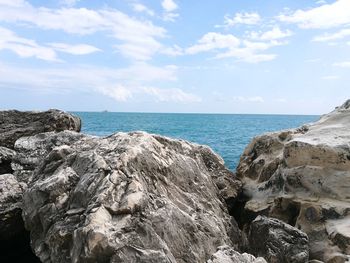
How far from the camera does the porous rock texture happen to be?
732 centimetres

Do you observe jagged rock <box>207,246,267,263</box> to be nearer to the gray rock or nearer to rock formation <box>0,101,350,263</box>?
rock formation <box>0,101,350,263</box>

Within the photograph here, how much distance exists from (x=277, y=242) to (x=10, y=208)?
4744 millimetres

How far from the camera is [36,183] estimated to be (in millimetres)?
7039

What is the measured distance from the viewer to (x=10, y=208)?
7797 millimetres

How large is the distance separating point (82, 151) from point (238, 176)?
15.2 feet

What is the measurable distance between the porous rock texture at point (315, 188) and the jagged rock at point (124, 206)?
1.27 metres

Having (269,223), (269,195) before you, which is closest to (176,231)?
(269,223)

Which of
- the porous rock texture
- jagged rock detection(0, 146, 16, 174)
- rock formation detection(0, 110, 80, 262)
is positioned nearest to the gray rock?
rock formation detection(0, 110, 80, 262)

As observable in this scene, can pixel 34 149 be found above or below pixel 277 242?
above

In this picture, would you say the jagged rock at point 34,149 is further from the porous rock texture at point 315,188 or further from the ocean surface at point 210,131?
the ocean surface at point 210,131

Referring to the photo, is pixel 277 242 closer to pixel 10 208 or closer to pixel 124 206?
pixel 124 206

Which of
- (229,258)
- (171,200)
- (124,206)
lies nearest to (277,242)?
(229,258)

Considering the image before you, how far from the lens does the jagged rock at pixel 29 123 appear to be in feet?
37.2

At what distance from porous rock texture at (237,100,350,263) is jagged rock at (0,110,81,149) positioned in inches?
211
